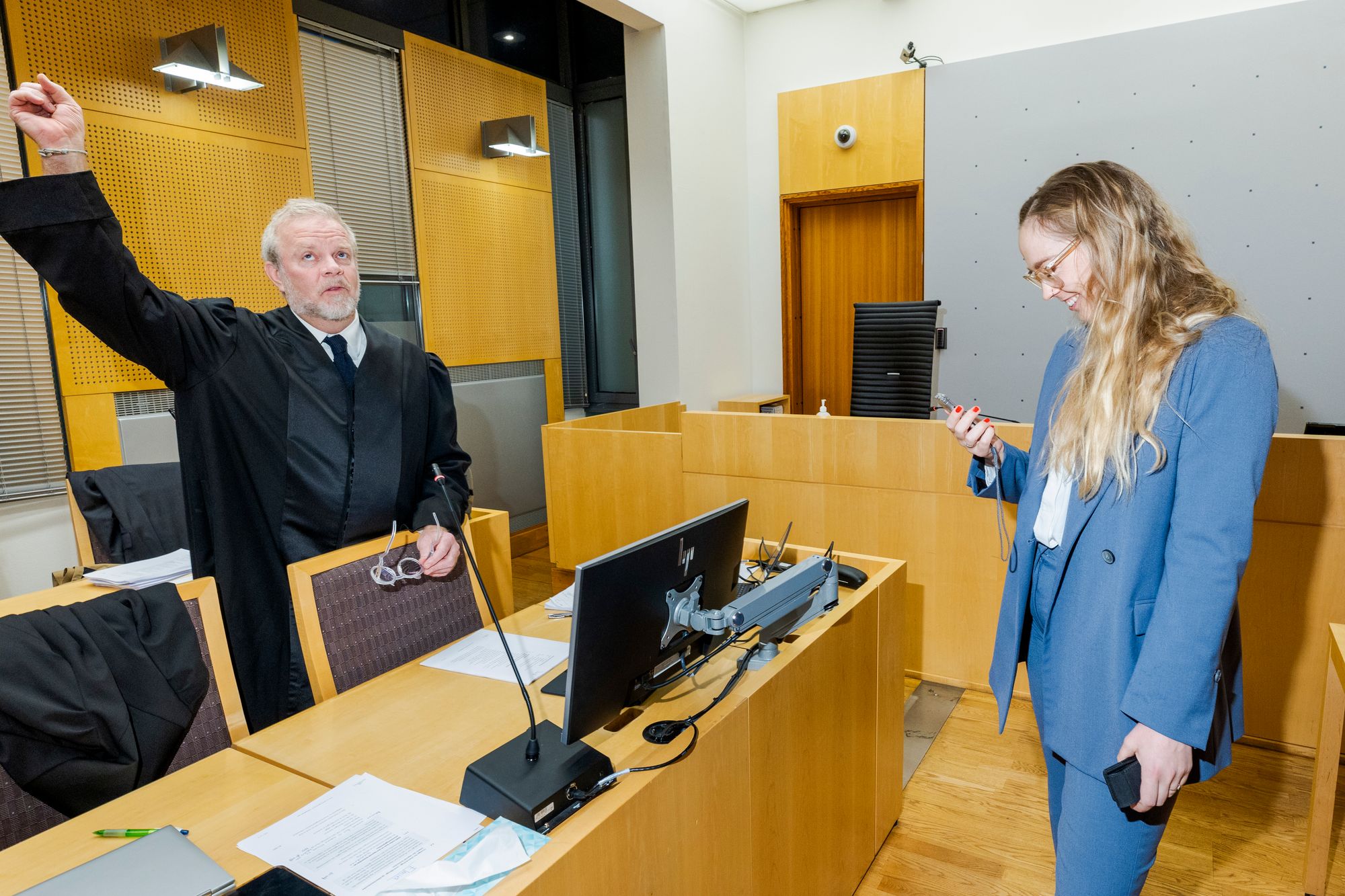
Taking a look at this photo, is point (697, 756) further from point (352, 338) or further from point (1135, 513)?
point (352, 338)

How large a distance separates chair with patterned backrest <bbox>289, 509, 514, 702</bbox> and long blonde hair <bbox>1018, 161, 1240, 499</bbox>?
1387 millimetres

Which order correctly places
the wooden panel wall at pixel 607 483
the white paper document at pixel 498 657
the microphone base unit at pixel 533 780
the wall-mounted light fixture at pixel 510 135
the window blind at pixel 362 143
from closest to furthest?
the microphone base unit at pixel 533 780 < the white paper document at pixel 498 657 < the wooden panel wall at pixel 607 483 < the window blind at pixel 362 143 < the wall-mounted light fixture at pixel 510 135

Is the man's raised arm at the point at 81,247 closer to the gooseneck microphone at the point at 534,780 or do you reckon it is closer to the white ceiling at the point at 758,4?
the gooseneck microphone at the point at 534,780

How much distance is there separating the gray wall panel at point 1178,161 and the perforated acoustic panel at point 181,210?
3939 millimetres

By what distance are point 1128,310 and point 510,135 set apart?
446 centimetres

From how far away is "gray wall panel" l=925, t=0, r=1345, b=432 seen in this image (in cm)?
428

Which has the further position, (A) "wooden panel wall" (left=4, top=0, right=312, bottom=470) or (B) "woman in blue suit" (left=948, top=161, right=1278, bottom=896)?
(A) "wooden panel wall" (left=4, top=0, right=312, bottom=470)

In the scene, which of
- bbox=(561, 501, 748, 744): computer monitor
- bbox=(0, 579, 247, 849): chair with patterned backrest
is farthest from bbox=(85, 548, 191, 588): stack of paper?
bbox=(561, 501, 748, 744): computer monitor

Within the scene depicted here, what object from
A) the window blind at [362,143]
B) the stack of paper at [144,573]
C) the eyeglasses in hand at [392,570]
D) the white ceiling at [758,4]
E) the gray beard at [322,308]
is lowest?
the stack of paper at [144,573]

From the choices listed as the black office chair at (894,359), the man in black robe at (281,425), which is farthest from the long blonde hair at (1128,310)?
the black office chair at (894,359)

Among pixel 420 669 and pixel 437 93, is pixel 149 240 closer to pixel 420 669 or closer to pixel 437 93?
pixel 437 93

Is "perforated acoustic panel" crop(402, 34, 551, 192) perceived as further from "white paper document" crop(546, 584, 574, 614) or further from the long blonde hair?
the long blonde hair

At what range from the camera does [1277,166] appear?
4359 mm

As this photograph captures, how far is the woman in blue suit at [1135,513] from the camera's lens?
1.17m
